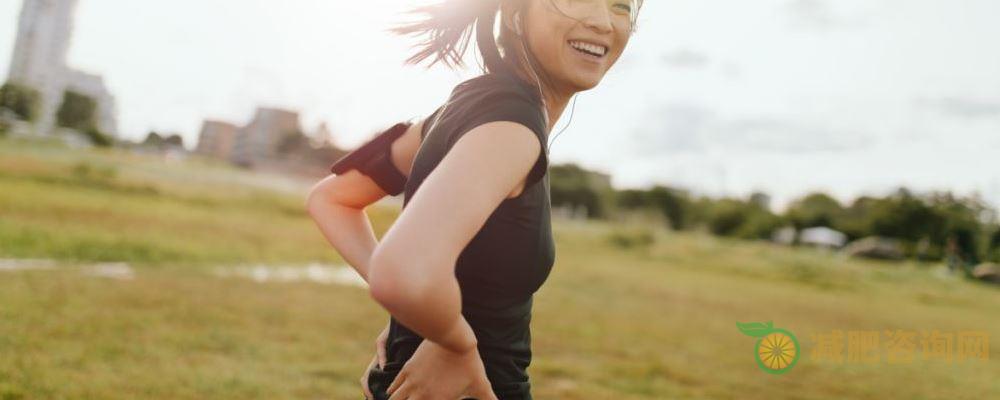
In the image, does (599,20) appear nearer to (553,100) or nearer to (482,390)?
(553,100)

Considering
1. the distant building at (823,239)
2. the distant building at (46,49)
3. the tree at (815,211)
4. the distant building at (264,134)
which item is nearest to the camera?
the distant building at (823,239)

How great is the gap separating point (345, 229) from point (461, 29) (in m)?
0.57

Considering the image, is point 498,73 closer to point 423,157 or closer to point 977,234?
point 423,157

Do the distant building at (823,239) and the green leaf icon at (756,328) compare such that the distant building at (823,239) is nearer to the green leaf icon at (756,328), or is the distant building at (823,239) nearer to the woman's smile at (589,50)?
the green leaf icon at (756,328)

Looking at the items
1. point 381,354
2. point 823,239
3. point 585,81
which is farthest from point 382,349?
point 823,239

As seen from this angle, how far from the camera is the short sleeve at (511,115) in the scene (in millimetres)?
1266

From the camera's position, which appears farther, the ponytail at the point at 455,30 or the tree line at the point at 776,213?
the tree line at the point at 776,213

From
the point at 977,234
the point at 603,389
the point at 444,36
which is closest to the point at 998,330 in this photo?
the point at 603,389

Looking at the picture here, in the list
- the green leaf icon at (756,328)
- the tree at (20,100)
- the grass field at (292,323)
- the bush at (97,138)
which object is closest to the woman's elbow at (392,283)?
the grass field at (292,323)

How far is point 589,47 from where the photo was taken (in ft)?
5.11

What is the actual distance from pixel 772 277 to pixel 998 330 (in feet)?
34.3

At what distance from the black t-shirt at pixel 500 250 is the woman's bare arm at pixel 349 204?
335 mm

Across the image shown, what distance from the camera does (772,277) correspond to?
27703 millimetres

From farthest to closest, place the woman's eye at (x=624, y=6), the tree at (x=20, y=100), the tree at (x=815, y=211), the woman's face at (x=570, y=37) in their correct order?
the tree at (x=815, y=211) → the tree at (x=20, y=100) → the woman's eye at (x=624, y=6) → the woman's face at (x=570, y=37)
